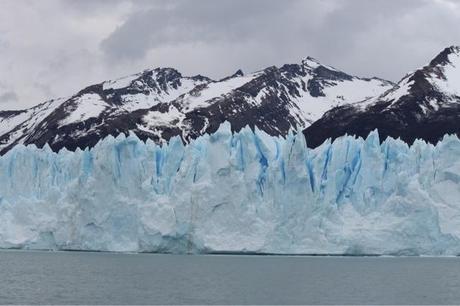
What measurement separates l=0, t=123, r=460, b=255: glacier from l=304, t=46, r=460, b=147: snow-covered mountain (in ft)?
121

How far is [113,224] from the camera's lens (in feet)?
156

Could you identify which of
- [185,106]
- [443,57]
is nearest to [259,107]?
[185,106]

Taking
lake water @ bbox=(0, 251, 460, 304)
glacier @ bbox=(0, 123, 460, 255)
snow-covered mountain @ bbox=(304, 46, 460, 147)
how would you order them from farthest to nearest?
1. snow-covered mountain @ bbox=(304, 46, 460, 147)
2. glacier @ bbox=(0, 123, 460, 255)
3. lake water @ bbox=(0, 251, 460, 304)

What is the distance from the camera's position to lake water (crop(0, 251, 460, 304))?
28.6 metres

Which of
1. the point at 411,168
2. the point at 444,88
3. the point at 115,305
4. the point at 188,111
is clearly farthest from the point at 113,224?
the point at 188,111

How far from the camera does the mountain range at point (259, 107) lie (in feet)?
302

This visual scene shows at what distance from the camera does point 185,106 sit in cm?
11956

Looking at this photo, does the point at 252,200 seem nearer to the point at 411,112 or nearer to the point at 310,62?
the point at 411,112

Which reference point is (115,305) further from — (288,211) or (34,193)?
(34,193)

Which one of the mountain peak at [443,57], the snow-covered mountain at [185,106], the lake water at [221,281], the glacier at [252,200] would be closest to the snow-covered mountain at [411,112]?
the mountain peak at [443,57]

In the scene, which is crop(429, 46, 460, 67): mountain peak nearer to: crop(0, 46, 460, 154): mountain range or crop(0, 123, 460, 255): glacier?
crop(0, 46, 460, 154): mountain range

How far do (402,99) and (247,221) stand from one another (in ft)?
177

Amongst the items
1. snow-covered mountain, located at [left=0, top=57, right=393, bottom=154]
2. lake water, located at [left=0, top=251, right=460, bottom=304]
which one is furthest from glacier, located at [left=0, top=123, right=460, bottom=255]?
snow-covered mountain, located at [left=0, top=57, right=393, bottom=154]

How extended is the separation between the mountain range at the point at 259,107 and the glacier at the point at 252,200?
37.5m
